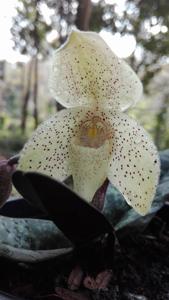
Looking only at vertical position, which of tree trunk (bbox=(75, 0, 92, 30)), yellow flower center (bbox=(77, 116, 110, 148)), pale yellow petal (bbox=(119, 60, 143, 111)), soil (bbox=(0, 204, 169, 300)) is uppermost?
pale yellow petal (bbox=(119, 60, 143, 111))

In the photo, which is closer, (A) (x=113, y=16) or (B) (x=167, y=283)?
(B) (x=167, y=283)

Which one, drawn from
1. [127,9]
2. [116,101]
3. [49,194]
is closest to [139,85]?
[116,101]

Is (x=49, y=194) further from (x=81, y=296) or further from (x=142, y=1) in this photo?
(x=142, y=1)

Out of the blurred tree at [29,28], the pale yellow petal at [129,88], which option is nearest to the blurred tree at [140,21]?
the blurred tree at [29,28]

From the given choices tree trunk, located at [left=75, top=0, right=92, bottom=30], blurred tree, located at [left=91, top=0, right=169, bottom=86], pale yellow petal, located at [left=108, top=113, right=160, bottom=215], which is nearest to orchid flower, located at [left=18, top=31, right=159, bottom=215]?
pale yellow petal, located at [left=108, top=113, right=160, bottom=215]

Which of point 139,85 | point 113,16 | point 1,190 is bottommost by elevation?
point 113,16

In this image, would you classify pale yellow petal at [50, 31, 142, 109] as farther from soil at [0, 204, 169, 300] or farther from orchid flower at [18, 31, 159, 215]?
soil at [0, 204, 169, 300]
